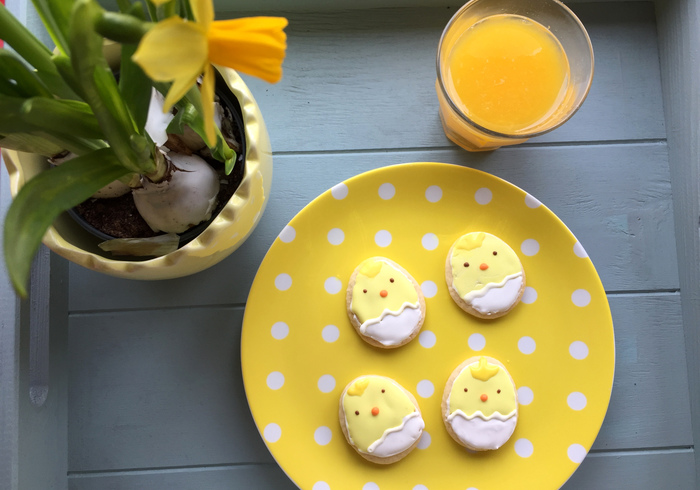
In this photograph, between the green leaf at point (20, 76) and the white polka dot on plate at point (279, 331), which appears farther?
the white polka dot on plate at point (279, 331)

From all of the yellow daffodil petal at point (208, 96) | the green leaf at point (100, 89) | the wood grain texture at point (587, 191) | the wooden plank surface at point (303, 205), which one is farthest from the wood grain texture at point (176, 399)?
the yellow daffodil petal at point (208, 96)

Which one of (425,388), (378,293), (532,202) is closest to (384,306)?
(378,293)

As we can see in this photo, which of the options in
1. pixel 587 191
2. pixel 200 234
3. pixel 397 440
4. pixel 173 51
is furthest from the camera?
pixel 587 191

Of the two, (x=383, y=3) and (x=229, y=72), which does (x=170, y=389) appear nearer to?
(x=229, y=72)

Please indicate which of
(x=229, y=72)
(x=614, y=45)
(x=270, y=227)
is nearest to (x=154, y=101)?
(x=229, y=72)

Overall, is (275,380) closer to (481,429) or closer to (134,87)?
(481,429)

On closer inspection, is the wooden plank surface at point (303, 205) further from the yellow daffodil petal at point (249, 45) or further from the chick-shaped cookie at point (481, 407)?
the yellow daffodil petal at point (249, 45)
